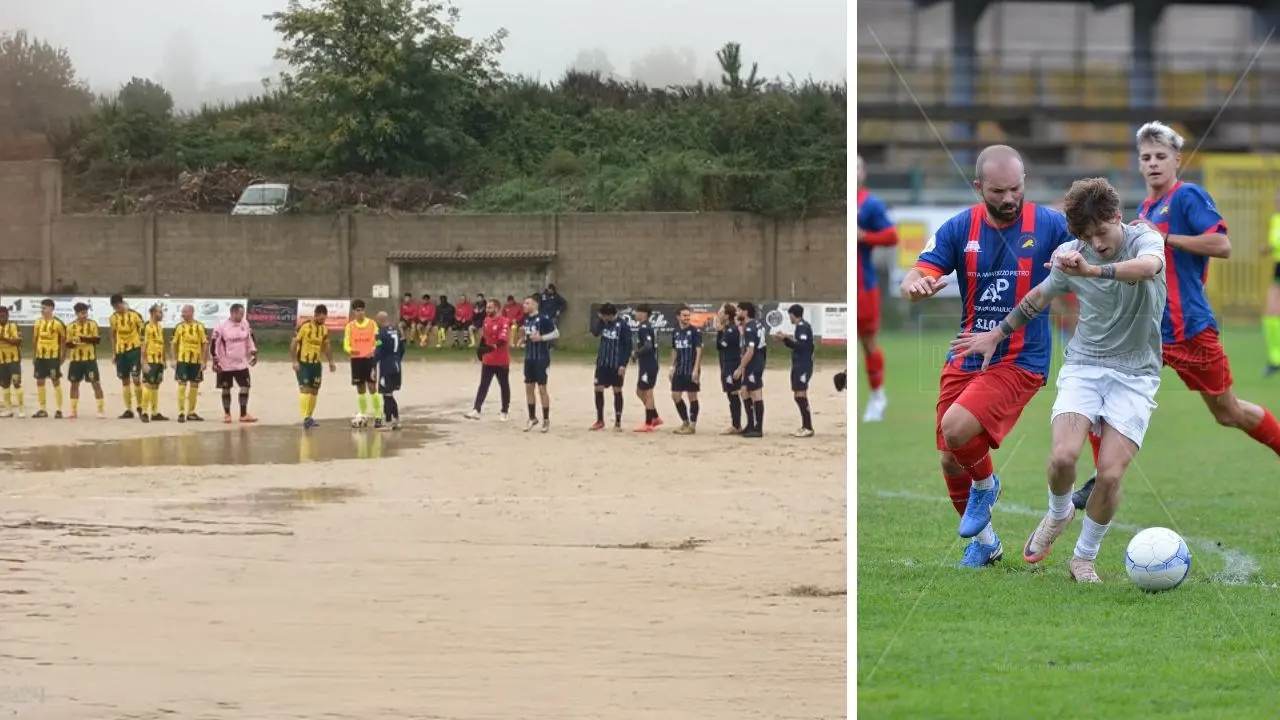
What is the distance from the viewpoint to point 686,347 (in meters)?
6.33

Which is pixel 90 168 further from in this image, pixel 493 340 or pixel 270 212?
pixel 493 340

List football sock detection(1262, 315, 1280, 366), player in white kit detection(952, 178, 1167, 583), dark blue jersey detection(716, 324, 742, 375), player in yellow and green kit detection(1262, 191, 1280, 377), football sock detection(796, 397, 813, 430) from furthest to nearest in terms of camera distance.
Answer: football sock detection(1262, 315, 1280, 366) < player in yellow and green kit detection(1262, 191, 1280, 377) < dark blue jersey detection(716, 324, 742, 375) < football sock detection(796, 397, 813, 430) < player in white kit detection(952, 178, 1167, 583)

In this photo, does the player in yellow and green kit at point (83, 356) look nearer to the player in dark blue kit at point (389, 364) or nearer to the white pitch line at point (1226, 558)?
the player in dark blue kit at point (389, 364)

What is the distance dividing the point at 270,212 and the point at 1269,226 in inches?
202

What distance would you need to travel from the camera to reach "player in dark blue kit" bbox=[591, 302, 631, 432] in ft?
20.5

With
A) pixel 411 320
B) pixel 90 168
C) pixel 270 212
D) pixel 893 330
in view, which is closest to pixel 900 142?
pixel 893 330

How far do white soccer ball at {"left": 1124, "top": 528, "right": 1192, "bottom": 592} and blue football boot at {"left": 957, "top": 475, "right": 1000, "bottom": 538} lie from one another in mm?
377

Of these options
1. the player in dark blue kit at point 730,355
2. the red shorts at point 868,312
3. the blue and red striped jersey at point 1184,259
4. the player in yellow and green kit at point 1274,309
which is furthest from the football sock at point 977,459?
the player in yellow and green kit at point 1274,309

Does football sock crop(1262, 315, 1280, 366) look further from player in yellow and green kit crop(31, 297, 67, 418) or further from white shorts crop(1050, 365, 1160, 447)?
player in yellow and green kit crop(31, 297, 67, 418)

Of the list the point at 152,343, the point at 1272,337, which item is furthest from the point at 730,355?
the point at 1272,337

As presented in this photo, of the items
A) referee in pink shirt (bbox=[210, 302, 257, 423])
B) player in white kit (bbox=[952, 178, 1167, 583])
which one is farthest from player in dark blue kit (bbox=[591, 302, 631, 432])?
player in white kit (bbox=[952, 178, 1167, 583])

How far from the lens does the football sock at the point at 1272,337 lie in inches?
352

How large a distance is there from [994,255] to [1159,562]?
86 centimetres

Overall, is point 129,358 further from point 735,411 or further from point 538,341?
point 735,411
